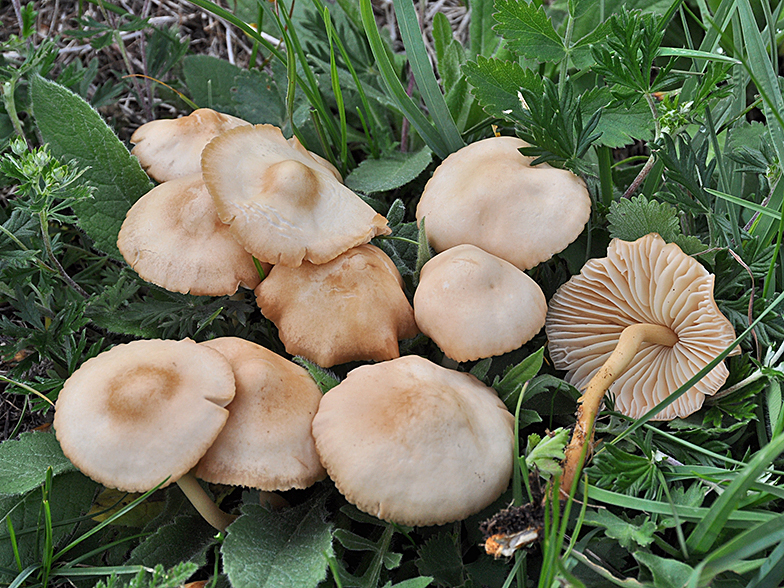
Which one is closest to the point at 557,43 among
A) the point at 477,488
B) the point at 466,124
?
the point at 466,124

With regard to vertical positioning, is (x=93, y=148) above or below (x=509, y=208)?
above

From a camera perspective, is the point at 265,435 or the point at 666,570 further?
the point at 265,435

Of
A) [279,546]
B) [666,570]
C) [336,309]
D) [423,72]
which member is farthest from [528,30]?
[279,546]

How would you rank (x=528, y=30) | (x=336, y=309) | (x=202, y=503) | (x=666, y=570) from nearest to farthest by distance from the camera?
(x=666, y=570), (x=202, y=503), (x=336, y=309), (x=528, y=30)

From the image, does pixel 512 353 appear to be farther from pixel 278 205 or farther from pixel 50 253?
pixel 50 253

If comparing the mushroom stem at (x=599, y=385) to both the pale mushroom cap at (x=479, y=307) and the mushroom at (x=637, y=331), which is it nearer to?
the mushroom at (x=637, y=331)

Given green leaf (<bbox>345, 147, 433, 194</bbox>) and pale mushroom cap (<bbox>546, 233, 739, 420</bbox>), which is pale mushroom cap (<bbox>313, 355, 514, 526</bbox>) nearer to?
pale mushroom cap (<bbox>546, 233, 739, 420</bbox>)

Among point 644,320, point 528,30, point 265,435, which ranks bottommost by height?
point 644,320
